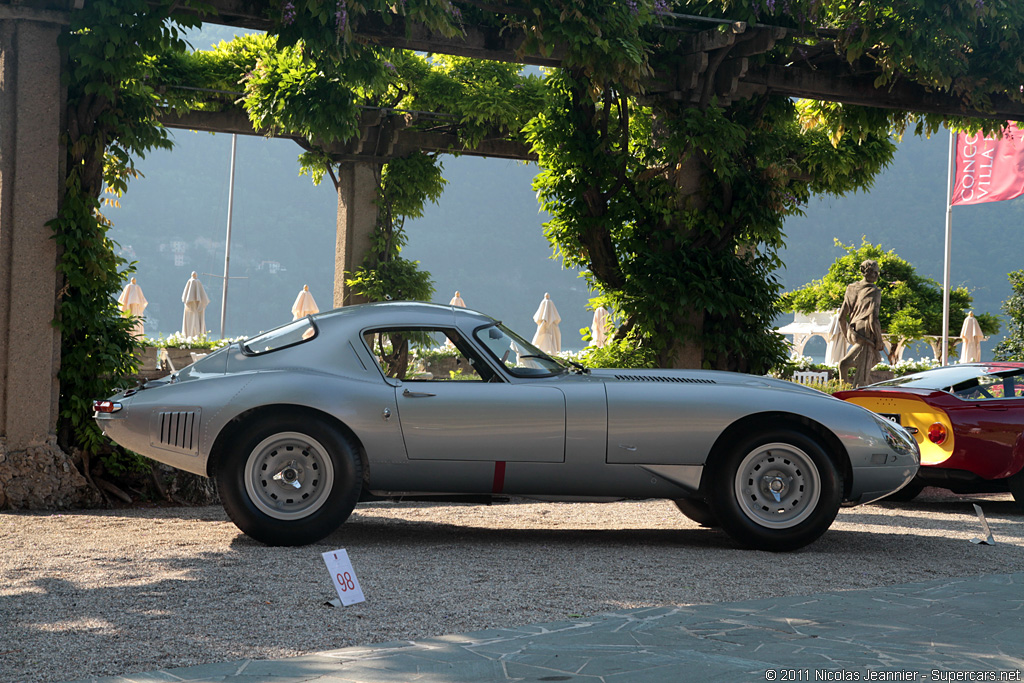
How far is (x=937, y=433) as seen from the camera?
8.26 m

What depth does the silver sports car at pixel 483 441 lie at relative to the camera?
20.2 feet

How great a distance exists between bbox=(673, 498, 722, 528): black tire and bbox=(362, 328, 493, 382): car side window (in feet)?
→ 6.62

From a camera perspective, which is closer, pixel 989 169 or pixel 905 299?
pixel 989 169

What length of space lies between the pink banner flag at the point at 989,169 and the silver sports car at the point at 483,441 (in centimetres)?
1323

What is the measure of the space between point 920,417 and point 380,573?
5.12m

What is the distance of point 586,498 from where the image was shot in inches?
254

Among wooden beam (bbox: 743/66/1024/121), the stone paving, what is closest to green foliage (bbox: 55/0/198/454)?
the stone paving

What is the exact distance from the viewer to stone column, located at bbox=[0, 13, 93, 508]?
7.76 meters

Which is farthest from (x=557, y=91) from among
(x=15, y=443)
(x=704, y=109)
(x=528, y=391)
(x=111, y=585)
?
(x=111, y=585)

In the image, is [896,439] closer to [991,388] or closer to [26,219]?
[991,388]

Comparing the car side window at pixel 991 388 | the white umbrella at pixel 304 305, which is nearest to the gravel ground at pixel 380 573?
the car side window at pixel 991 388

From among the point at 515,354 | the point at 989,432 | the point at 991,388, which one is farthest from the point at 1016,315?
the point at 515,354

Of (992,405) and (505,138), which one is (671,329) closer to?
(992,405)

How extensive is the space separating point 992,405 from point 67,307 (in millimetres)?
7648
